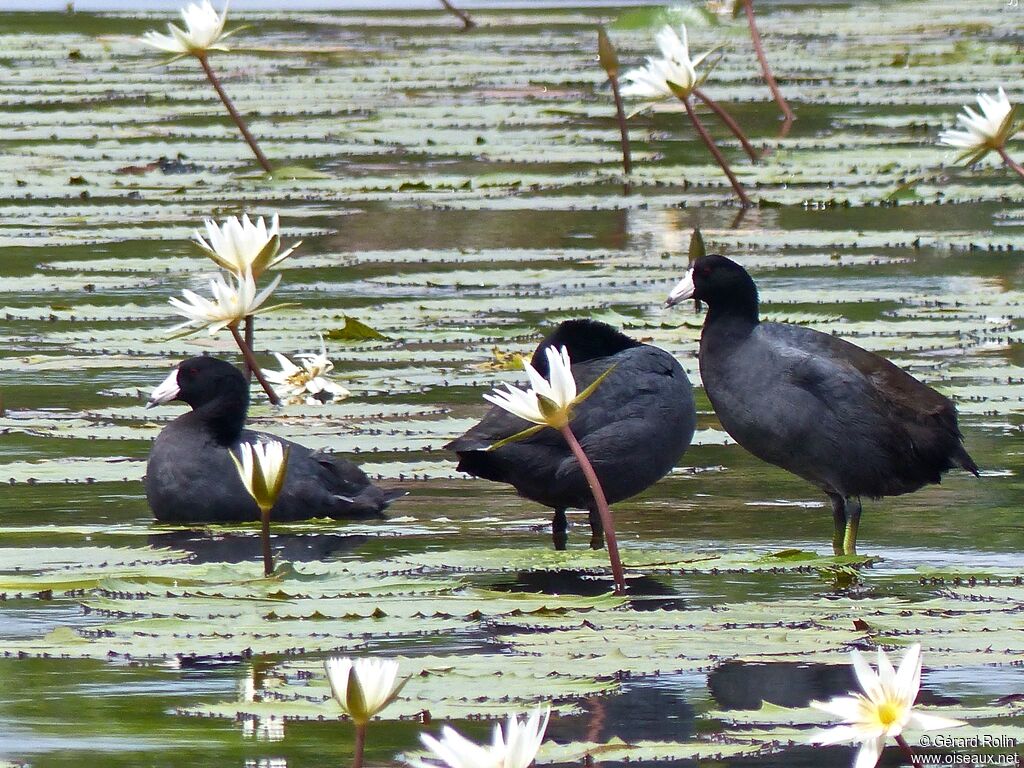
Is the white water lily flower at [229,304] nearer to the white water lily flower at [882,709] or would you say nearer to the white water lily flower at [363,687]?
the white water lily flower at [363,687]

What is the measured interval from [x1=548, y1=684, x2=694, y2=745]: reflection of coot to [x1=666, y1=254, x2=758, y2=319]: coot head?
1.55 meters

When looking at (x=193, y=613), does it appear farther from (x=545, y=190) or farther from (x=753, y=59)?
(x=753, y=59)

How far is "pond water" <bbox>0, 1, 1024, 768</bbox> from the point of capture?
320 cm

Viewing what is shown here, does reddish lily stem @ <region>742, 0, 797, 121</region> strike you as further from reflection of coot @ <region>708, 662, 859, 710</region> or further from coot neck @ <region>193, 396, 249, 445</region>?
reflection of coot @ <region>708, 662, 859, 710</region>

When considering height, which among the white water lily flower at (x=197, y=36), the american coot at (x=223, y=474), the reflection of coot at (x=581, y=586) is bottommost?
the reflection of coot at (x=581, y=586)

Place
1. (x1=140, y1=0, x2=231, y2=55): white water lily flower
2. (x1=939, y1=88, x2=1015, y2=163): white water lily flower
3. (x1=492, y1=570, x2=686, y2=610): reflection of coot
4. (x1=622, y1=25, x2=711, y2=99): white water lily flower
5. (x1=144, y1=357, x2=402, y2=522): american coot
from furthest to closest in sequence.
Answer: (x1=140, y1=0, x2=231, y2=55): white water lily flower, (x1=622, y1=25, x2=711, y2=99): white water lily flower, (x1=939, y1=88, x2=1015, y2=163): white water lily flower, (x1=144, y1=357, x2=402, y2=522): american coot, (x1=492, y1=570, x2=686, y2=610): reflection of coot

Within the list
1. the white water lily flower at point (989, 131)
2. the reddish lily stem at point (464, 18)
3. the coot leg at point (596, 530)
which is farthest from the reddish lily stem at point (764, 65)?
the coot leg at point (596, 530)

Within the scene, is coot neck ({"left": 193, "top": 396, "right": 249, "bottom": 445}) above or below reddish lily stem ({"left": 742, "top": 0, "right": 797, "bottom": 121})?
below

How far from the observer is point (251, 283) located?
493 cm

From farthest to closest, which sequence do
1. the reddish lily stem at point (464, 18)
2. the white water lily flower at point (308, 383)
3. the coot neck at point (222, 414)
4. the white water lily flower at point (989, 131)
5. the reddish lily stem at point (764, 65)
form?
the reddish lily stem at point (464, 18) → the reddish lily stem at point (764, 65) → the white water lily flower at point (308, 383) → the white water lily flower at point (989, 131) → the coot neck at point (222, 414)

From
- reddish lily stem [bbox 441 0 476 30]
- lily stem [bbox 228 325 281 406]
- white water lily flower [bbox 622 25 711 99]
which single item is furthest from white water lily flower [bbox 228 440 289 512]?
reddish lily stem [bbox 441 0 476 30]

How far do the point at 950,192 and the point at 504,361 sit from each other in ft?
12.1

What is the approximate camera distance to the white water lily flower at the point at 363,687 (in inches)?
85.4

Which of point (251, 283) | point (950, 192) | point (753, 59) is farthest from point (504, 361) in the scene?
point (753, 59)
